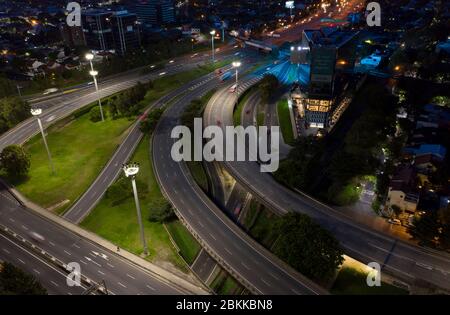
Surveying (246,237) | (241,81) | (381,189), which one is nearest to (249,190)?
(246,237)

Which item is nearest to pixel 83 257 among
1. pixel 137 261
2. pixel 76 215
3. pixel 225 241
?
pixel 137 261

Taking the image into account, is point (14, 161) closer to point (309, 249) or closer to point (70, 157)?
point (70, 157)

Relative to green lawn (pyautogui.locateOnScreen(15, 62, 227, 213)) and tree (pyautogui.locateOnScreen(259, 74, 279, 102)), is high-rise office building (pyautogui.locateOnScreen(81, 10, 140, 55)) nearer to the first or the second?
green lawn (pyautogui.locateOnScreen(15, 62, 227, 213))

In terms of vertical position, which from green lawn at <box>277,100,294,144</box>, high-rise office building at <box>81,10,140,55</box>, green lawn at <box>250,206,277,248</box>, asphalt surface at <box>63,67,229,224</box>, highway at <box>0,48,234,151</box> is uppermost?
high-rise office building at <box>81,10,140,55</box>

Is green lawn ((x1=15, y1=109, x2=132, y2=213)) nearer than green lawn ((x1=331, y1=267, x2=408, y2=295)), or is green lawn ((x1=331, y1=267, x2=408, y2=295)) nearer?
green lawn ((x1=331, y1=267, x2=408, y2=295))

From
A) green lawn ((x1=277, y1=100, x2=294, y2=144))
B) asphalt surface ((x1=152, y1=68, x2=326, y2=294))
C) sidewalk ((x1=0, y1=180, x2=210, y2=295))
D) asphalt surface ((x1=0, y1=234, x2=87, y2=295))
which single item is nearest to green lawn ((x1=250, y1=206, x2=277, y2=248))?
asphalt surface ((x1=152, y1=68, x2=326, y2=294))

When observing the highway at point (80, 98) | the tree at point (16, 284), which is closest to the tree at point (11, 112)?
the highway at point (80, 98)

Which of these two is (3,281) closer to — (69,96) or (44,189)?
(44,189)
